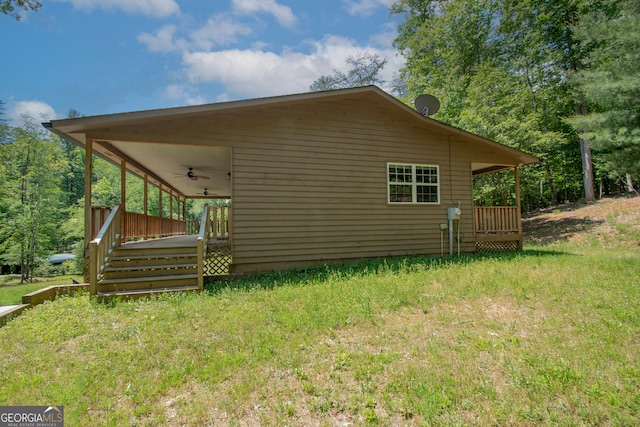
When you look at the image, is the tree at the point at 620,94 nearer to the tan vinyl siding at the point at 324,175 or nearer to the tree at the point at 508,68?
the tan vinyl siding at the point at 324,175

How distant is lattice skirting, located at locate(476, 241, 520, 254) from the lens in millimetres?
9992

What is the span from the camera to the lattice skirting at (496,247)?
9.99 metres

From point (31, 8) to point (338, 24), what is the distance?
15408 mm

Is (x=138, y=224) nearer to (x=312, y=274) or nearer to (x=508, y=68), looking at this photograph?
(x=312, y=274)

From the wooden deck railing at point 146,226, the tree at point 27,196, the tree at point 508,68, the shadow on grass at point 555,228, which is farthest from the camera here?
the tree at point 27,196

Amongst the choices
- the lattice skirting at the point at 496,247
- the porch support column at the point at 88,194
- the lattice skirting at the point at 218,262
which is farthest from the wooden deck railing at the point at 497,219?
the porch support column at the point at 88,194

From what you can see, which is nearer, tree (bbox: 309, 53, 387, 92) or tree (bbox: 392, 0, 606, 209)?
tree (bbox: 392, 0, 606, 209)

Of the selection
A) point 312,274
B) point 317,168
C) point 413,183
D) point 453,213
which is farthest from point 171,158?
point 453,213

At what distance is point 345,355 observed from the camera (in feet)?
10.3

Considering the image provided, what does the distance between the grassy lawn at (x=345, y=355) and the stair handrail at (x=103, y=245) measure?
0.50 meters

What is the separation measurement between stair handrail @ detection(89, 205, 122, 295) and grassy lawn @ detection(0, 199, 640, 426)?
499 mm

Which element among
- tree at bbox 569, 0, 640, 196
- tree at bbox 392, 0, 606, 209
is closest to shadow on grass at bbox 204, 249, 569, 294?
tree at bbox 569, 0, 640, 196

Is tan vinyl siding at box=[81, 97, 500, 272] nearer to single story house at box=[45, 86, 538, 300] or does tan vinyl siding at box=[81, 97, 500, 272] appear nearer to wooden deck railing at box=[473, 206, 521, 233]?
single story house at box=[45, 86, 538, 300]

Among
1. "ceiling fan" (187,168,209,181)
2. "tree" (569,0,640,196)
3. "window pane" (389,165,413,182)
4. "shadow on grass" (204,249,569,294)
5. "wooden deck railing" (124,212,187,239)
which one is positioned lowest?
"shadow on grass" (204,249,569,294)
